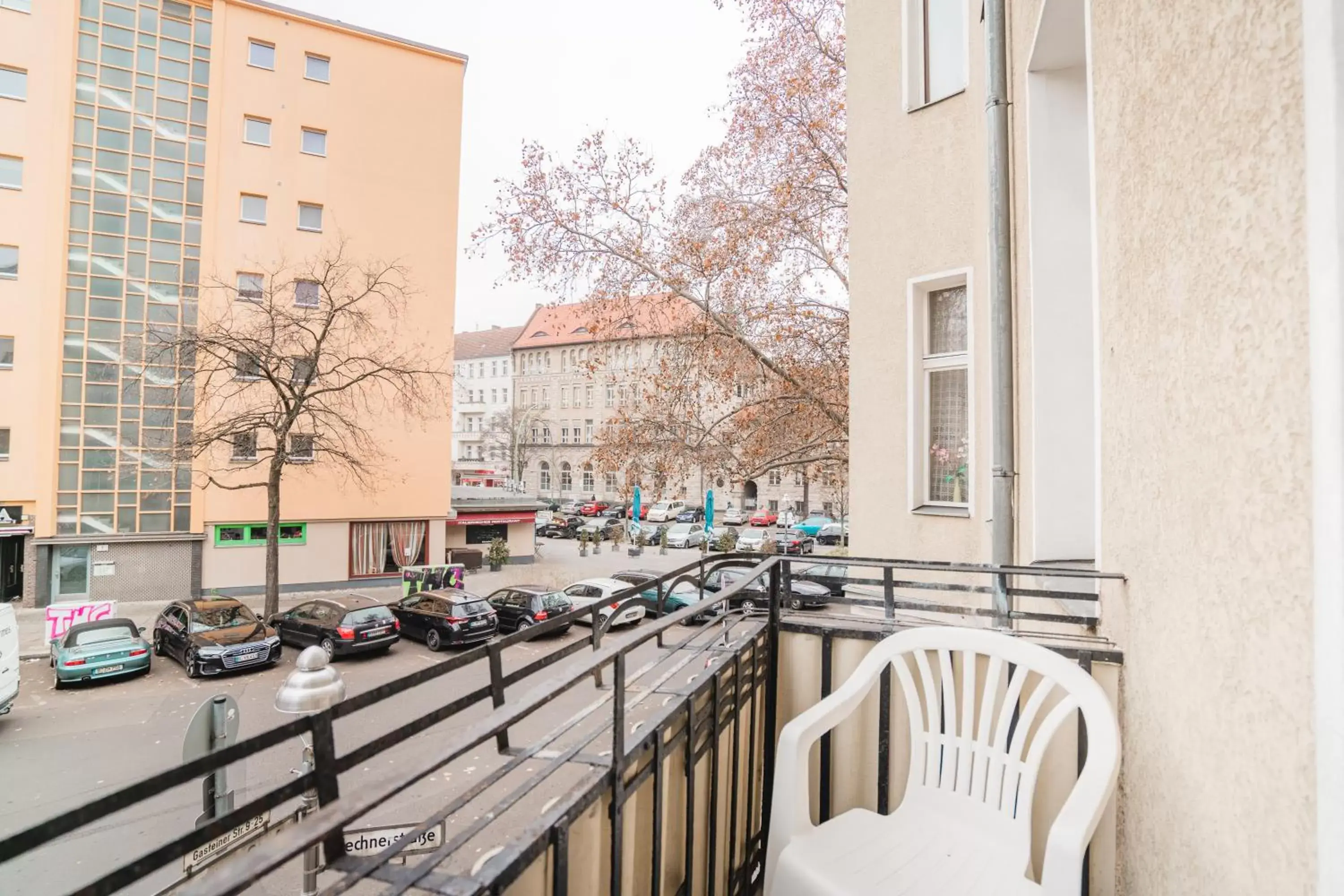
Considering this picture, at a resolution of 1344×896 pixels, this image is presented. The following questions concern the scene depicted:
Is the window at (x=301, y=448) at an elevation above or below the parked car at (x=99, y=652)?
above

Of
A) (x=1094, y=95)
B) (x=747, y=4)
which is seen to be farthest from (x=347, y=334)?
(x=1094, y=95)

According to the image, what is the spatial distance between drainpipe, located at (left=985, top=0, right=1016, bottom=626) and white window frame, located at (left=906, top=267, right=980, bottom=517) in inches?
39.4

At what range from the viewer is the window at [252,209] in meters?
19.2

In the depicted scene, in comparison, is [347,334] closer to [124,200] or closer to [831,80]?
[124,200]

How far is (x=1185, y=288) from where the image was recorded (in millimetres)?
1629

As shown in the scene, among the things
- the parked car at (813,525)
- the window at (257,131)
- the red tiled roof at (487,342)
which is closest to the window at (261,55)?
the window at (257,131)

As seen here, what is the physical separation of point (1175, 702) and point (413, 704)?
1072cm

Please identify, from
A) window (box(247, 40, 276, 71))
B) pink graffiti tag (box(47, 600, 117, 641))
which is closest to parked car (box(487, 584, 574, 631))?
pink graffiti tag (box(47, 600, 117, 641))

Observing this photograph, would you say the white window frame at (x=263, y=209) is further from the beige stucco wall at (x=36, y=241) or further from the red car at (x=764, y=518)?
the red car at (x=764, y=518)

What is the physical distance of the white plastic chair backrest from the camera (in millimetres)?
1965

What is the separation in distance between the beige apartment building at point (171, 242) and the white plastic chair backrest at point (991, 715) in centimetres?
1823

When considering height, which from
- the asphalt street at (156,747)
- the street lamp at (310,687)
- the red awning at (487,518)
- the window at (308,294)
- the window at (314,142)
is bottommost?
the asphalt street at (156,747)

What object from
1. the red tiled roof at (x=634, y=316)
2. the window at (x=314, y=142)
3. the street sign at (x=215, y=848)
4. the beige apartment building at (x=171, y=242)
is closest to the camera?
the street sign at (x=215, y=848)

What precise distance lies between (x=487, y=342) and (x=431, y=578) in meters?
44.4
